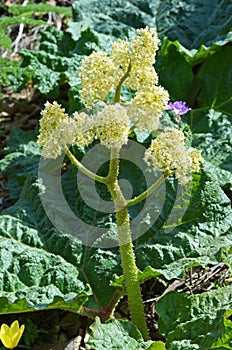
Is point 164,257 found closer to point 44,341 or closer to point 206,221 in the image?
point 206,221

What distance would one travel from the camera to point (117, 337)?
7.58ft

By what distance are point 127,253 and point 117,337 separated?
0.32 meters

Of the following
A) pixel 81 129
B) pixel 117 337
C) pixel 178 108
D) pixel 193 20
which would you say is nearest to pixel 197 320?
pixel 117 337

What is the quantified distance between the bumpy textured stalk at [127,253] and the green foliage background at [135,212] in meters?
0.06

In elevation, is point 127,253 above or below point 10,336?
above

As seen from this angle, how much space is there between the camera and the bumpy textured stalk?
235 centimetres

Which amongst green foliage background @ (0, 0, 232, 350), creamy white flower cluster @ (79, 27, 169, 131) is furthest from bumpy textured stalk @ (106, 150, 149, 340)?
creamy white flower cluster @ (79, 27, 169, 131)

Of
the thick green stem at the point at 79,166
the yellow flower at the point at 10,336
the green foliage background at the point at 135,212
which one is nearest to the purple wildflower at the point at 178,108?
the green foliage background at the point at 135,212

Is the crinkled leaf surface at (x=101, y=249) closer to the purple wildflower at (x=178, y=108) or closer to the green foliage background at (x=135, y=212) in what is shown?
the green foliage background at (x=135, y=212)

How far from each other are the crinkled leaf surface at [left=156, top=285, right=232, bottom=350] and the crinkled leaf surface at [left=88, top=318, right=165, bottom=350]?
0.10 meters

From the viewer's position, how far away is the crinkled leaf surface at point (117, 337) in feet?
7.38

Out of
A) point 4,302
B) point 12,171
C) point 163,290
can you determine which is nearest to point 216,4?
point 12,171

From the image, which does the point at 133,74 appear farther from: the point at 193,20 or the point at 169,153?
the point at 193,20

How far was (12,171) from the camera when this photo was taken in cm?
365
